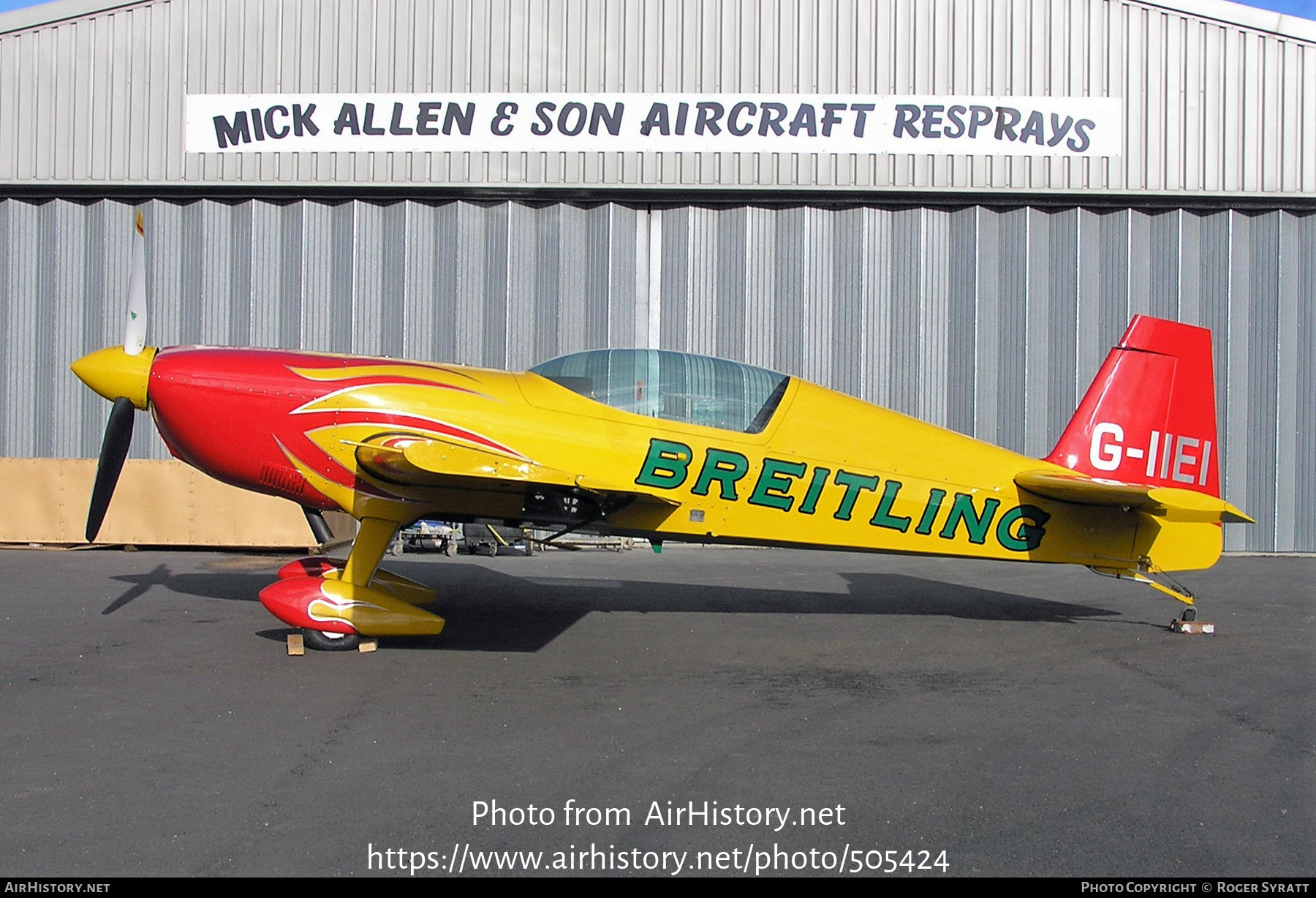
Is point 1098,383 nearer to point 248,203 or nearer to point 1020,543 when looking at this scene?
point 1020,543

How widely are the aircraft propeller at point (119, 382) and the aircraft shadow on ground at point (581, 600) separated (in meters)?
1.48

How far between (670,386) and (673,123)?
928 centimetres

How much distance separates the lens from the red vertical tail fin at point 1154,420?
859 cm

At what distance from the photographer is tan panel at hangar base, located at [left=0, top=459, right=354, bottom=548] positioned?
1409 cm

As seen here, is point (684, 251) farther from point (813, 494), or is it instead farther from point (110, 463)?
point (110, 463)

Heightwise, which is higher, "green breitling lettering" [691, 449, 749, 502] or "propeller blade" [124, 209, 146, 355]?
"propeller blade" [124, 209, 146, 355]

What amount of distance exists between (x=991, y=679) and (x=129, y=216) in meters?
15.9

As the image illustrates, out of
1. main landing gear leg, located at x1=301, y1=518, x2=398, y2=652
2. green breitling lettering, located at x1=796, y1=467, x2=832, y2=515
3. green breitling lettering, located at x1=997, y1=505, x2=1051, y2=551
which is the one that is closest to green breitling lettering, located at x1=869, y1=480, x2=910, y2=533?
green breitling lettering, located at x1=796, y1=467, x2=832, y2=515

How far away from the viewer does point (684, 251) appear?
53.6 ft

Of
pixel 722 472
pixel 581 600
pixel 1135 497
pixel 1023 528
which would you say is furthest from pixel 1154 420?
pixel 581 600

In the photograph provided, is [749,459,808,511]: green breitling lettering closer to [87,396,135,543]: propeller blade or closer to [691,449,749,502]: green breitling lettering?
[691,449,749,502]: green breitling lettering

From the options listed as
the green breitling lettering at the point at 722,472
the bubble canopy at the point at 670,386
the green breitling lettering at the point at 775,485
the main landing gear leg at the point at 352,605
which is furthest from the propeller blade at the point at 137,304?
the green breitling lettering at the point at 775,485

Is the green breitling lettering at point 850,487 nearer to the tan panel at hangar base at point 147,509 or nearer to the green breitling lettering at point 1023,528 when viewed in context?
the green breitling lettering at point 1023,528

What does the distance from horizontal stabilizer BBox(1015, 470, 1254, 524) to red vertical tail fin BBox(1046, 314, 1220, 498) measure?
0.86 ft
